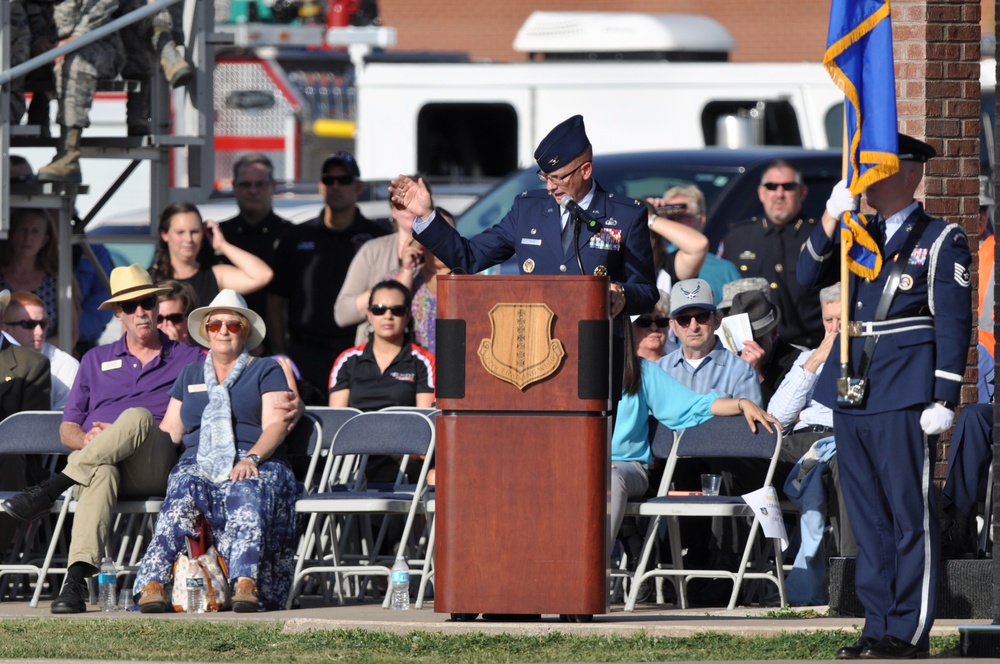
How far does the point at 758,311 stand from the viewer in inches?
404

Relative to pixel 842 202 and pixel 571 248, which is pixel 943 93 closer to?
pixel 842 202

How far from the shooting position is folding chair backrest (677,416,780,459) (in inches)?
364

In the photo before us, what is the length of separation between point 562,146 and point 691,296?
2324 millimetres

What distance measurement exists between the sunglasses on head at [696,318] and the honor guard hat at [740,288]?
1.92 ft

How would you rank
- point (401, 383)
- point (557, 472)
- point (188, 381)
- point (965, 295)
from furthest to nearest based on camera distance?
point (401, 383) → point (188, 381) → point (557, 472) → point (965, 295)

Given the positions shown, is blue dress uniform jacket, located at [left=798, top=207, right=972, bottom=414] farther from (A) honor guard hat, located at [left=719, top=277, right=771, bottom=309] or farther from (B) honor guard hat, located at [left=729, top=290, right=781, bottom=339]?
(A) honor guard hat, located at [left=719, top=277, right=771, bottom=309]

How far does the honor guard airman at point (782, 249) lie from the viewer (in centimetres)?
1141

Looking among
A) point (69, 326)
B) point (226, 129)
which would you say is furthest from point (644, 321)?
point (226, 129)

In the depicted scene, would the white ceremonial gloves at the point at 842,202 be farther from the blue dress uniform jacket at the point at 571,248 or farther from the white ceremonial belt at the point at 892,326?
the blue dress uniform jacket at the point at 571,248

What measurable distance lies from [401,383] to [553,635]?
3316 millimetres

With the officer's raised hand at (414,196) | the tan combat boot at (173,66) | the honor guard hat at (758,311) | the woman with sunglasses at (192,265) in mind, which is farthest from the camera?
the tan combat boot at (173,66)


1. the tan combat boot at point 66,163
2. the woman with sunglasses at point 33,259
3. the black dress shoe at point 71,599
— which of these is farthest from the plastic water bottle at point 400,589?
the tan combat boot at point 66,163

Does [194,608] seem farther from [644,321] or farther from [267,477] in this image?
[644,321]

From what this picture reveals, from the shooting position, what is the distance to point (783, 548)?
373 inches
